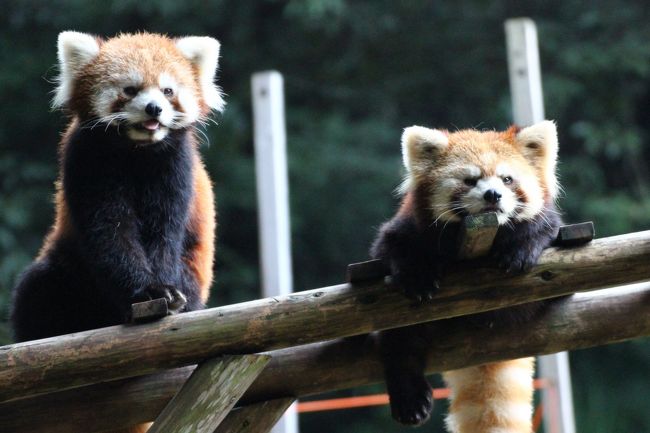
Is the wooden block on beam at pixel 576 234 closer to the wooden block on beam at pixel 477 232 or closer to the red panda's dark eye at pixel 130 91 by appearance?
the wooden block on beam at pixel 477 232

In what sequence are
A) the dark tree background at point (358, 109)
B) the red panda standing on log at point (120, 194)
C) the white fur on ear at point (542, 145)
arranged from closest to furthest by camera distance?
the red panda standing on log at point (120, 194) → the white fur on ear at point (542, 145) → the dark tree background at point (358, 109)

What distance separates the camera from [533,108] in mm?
5559

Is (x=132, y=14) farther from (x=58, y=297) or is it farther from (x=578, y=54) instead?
(x=58, y=297)

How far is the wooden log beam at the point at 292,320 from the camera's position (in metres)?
3.23

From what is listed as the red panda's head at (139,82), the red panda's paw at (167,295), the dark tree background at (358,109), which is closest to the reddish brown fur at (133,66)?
the red panda's head at (139,82)

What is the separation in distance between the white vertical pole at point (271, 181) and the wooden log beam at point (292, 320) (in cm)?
188

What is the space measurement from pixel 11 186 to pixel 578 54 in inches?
195

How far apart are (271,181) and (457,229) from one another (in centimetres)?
187

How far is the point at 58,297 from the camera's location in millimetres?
3863

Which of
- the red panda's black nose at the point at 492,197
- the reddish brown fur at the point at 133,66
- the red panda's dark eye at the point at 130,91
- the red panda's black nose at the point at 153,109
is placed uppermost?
the reddish brown fur at the point at 133,66

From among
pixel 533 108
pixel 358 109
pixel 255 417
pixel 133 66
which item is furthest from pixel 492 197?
pixel 358 109

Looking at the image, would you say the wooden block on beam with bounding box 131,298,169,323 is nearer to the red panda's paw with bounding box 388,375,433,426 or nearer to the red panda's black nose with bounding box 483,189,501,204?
the red panda's paw with bounding box 388,375,433,426

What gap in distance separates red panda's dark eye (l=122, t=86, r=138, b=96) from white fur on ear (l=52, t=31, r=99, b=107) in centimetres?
26

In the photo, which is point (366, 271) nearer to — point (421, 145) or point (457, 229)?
point (457, 229)
